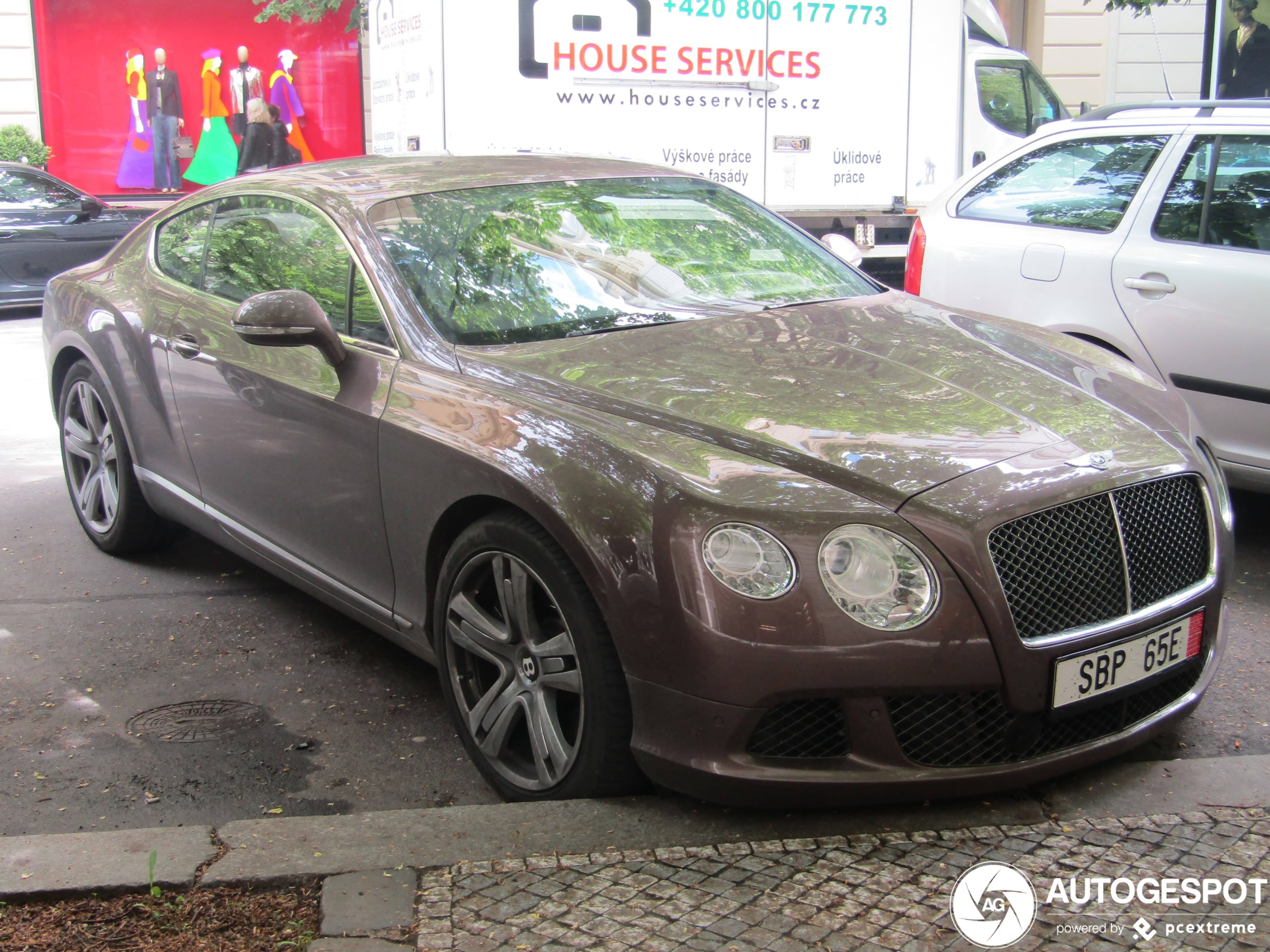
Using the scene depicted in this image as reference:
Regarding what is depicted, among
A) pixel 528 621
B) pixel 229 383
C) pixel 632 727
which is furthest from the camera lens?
pixel 229 383

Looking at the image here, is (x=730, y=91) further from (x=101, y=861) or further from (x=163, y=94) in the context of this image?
(x=163, y=94)

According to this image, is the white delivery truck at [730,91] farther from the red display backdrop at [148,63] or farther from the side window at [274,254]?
the red display backdrop at [148,63]

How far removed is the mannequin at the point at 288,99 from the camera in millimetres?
21344

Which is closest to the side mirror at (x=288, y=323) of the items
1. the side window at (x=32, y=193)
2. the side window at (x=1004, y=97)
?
the side window at (x=1004, y=97)

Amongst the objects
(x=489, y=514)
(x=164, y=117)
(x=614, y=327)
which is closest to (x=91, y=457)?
(x=614, y=327)

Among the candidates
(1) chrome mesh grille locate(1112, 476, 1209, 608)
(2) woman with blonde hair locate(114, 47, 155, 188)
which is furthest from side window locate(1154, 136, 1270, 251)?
(2) woman with blonde hair locate(114, 47, 155, 188)

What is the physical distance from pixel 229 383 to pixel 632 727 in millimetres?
2077

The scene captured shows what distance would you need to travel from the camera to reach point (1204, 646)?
3.19m

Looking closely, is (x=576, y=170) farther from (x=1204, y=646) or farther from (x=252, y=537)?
(x=1204, y=646)

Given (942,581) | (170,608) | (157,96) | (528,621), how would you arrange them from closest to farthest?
(942,581) < (528,621) < (170,608) < (157,96)

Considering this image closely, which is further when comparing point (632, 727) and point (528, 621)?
point (528, 621)

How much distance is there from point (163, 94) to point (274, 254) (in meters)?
18.5

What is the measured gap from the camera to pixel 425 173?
14.1 ft

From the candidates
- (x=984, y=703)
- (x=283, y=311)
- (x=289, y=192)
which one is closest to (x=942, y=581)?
(x=984, y=703)
